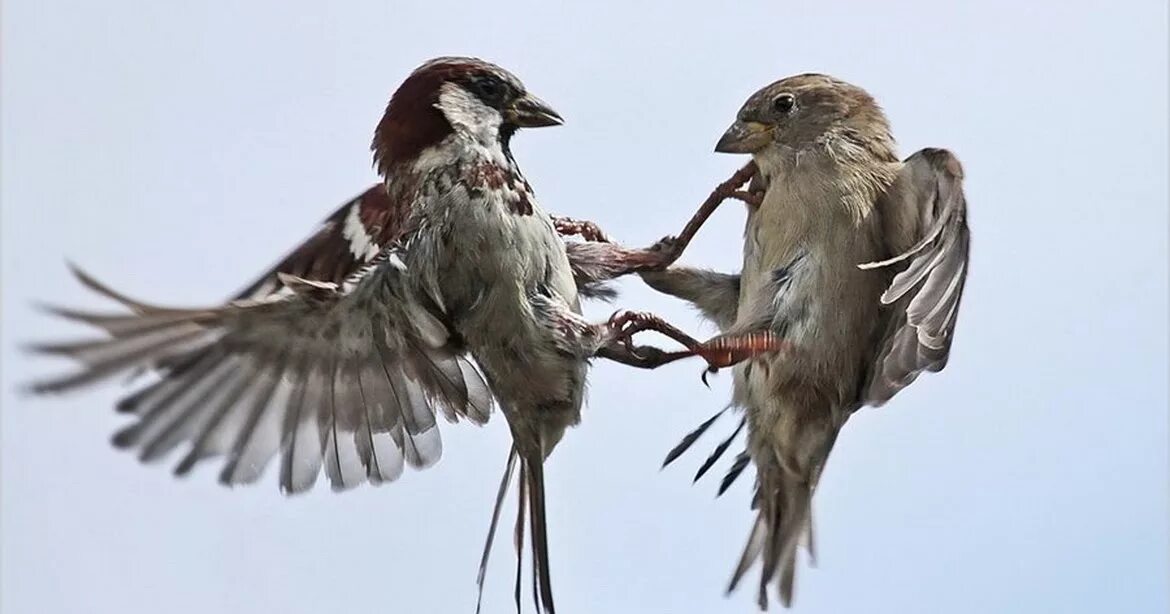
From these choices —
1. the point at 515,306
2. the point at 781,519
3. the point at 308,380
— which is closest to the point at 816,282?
the point at 781,519

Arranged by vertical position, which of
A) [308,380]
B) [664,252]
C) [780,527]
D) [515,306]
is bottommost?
[780,527]

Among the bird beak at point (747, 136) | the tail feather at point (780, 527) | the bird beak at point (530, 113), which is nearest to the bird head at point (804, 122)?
the bird beak at point (747, 136)

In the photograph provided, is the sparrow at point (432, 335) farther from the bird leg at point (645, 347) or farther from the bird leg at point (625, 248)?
the bird leg at point (625, 248)

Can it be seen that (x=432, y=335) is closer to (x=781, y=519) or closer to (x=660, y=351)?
(x=660, y=351)

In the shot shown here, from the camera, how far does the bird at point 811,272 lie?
3180mm

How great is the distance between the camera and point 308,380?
277 centimetres

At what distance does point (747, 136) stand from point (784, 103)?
11 centimetres

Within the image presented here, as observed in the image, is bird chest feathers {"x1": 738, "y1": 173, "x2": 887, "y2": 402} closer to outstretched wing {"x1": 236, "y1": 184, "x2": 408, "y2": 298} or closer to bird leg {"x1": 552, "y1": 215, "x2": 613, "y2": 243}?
bird leg {"x1": 552, "y1": 215, "x2": 613, "y2": 243}

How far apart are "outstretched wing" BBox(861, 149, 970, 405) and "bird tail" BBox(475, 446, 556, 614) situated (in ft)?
2.37

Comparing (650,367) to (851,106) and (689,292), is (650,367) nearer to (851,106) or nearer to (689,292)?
(689,292)

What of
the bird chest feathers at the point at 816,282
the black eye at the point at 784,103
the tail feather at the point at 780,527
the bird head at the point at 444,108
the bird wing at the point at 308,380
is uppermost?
the black eye at the point at 784,103

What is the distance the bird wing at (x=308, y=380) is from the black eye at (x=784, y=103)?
888 millimetres

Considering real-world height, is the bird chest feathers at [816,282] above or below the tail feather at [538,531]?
above

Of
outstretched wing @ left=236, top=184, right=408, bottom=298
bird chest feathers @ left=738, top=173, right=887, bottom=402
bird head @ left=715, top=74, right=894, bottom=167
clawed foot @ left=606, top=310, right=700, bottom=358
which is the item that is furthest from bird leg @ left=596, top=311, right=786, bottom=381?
outstretched wing @ left=236, top=184, right=408, bottom=298
